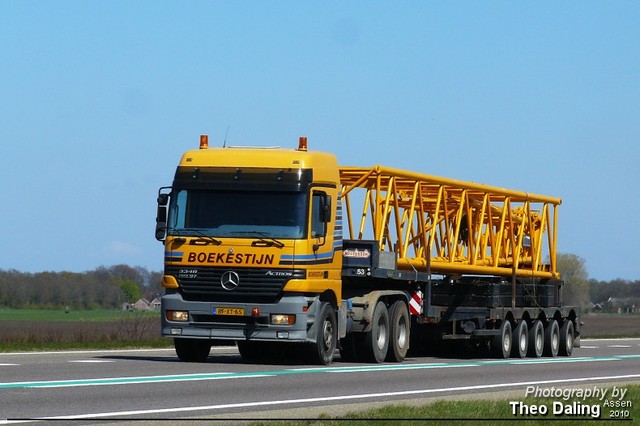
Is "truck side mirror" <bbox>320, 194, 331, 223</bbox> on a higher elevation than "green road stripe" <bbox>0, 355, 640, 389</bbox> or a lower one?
higher

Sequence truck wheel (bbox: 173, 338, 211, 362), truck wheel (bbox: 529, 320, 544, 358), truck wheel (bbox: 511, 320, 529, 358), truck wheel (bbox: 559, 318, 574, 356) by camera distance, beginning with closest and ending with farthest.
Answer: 1. truck wheel (bbox: 173, 338, 211, 362)
2. truck wheel (bbox: 511, 320, 529, 358)
3. truck wheel (bbox: 529, 320, 544, 358)
4. truck wheel (bbox: 559, 318, 574, 356)

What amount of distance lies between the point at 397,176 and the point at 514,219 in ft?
32.1

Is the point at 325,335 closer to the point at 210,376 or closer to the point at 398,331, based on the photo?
the point at 398,331

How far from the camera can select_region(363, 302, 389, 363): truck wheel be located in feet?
85.4

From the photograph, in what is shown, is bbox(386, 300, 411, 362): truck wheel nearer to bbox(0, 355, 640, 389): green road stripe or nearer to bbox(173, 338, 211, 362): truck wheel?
bbox(0, 355, 640, 389): green road stripe

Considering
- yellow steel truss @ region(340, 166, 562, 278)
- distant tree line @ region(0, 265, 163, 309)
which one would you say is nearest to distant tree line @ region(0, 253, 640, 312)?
distant tree line @ region(0, 265, 163, 309)

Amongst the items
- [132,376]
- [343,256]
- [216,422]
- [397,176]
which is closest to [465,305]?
[397,176]

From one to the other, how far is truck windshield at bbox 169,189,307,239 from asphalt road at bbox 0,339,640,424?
7.37 ft

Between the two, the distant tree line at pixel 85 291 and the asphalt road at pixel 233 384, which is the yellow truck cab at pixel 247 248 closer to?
the asphalt road at pixel 233 384

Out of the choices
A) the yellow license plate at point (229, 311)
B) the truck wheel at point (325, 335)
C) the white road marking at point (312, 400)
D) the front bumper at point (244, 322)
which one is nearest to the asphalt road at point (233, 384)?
the white road marking at point (312, 400)

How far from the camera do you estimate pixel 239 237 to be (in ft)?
77.3

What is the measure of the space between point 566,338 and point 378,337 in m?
12.2

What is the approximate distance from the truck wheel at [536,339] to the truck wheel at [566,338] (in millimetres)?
1473

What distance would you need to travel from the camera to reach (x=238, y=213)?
23.7 meters
